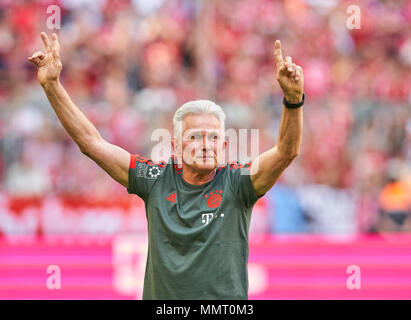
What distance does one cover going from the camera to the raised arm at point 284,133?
327 cm

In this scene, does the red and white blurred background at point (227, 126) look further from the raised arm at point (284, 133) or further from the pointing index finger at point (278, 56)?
the pointing index finger at point (278, 56)

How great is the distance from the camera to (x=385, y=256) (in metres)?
7.45

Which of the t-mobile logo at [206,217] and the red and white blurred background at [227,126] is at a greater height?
the red and white blurred background at [227,126]

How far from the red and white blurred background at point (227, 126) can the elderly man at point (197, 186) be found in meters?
3.77

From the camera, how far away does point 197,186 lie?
3627mm

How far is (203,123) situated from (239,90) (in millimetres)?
6876

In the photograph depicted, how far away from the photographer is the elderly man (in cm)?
338

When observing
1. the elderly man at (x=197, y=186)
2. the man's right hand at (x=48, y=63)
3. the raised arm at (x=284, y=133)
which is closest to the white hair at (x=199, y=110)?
the elderly man at (x=197, y=186)

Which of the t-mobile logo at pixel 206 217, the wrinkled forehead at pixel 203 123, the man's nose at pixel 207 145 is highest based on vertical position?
the wrinkled forehead at pixel 203 123

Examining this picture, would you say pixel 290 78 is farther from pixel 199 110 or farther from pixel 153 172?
pixel 153 172

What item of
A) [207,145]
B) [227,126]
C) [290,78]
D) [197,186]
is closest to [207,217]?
[197,186]

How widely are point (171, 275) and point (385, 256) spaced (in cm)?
463

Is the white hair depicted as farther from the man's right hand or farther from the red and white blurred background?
the red and white blurred background

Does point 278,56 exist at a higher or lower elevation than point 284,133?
higher
